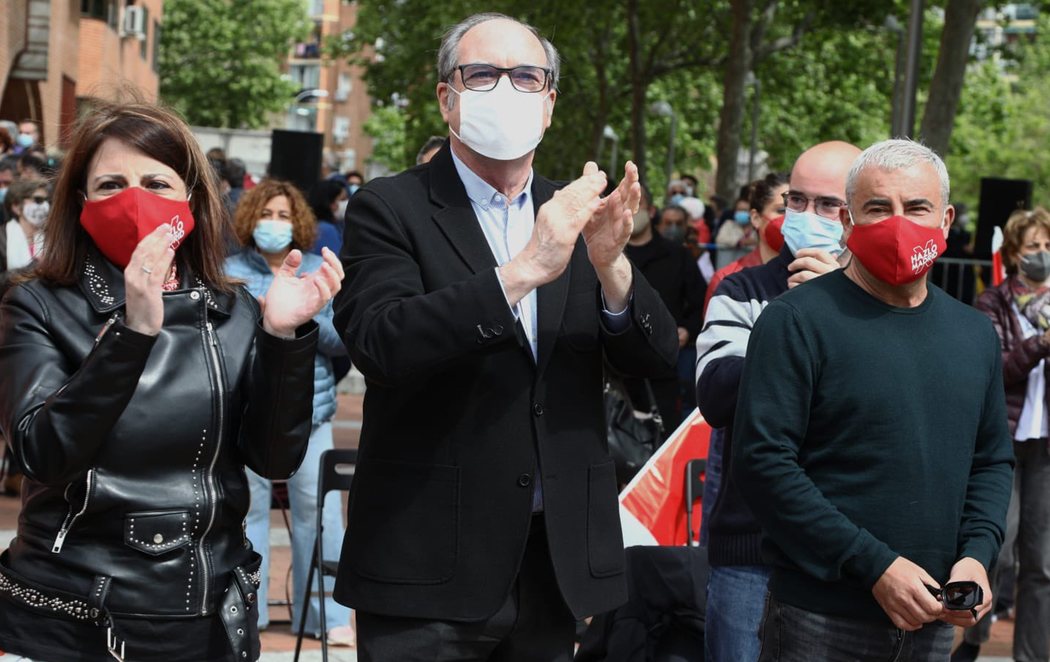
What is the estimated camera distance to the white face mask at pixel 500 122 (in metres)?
3.80

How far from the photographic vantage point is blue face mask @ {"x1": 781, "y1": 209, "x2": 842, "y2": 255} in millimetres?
4812

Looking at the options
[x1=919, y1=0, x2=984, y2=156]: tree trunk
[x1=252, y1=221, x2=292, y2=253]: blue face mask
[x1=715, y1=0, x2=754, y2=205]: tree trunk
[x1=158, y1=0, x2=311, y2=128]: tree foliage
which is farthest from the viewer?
[x1=158, y1=0, x2=311, y2=128]: tree foliage

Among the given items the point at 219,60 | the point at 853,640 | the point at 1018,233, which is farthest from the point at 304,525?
the point at 219,60

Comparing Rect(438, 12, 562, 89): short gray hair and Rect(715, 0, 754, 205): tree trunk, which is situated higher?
Rect(438, 12, 562, 89): short gray hair

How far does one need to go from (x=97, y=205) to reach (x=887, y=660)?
82.4 inches

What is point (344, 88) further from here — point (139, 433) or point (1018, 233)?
point (139, 433)

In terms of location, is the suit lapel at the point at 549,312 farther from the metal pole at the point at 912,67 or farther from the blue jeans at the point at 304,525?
the metal pole at the point at 912,67

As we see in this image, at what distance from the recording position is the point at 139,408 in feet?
11.5

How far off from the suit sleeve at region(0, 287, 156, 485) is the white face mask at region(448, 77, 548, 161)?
92 cm

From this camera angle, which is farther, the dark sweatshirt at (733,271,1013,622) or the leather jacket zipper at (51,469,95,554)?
the dark sweatshirt at (733,271,1013,622)

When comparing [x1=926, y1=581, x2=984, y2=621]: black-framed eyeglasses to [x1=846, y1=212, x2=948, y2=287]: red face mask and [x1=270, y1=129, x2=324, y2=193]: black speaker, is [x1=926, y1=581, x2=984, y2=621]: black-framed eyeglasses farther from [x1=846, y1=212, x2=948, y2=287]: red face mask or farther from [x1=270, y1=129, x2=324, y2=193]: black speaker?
[x1=270, y1=129, x2=324, y2=193]: black speaker

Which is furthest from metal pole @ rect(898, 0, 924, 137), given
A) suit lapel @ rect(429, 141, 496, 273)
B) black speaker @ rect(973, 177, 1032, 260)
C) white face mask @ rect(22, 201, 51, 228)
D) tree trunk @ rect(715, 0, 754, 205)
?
tree trunk @ rect(715, 0, 754, 205)

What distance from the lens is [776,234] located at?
5.25 metres

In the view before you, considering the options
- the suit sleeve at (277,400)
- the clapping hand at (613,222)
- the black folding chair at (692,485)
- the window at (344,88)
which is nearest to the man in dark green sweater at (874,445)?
the clapping hand at (613,222)
